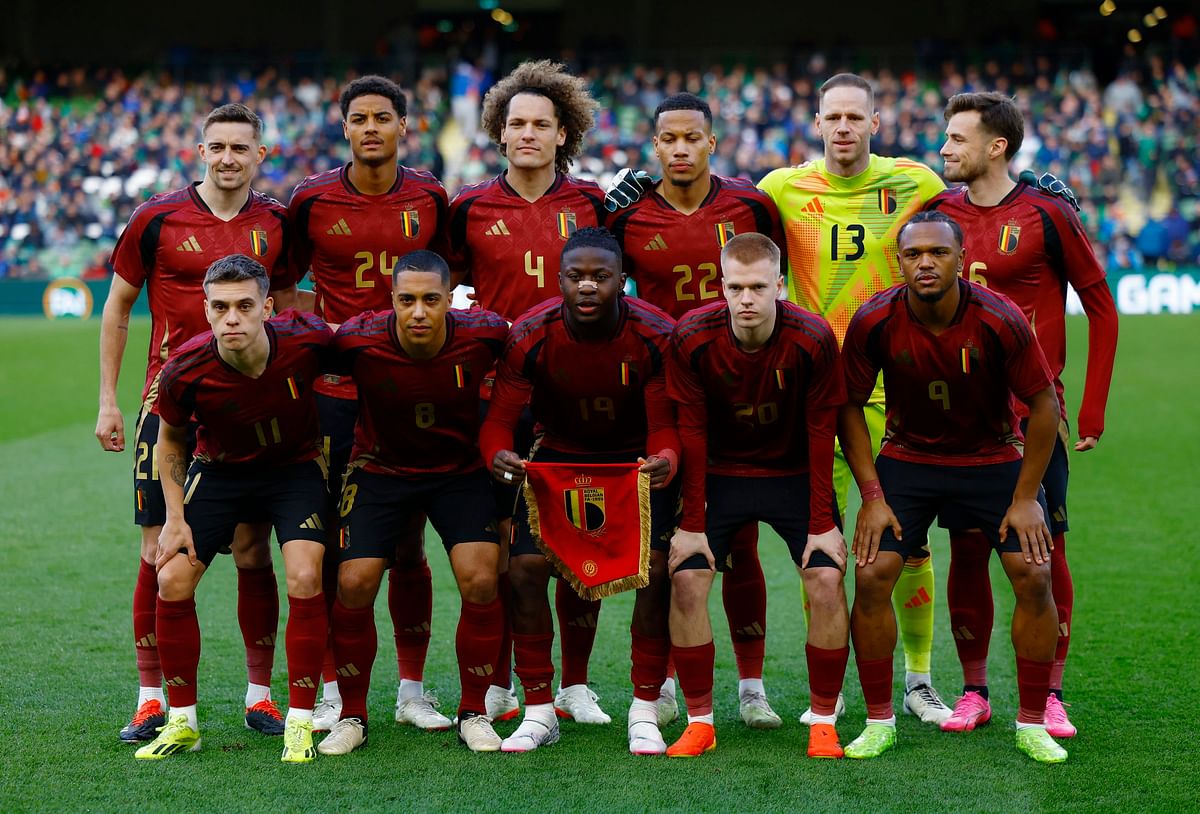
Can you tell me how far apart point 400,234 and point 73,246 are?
23.4 meters

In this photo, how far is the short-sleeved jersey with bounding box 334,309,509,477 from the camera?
514cm

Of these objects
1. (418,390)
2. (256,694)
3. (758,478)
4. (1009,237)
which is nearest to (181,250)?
(418,390)

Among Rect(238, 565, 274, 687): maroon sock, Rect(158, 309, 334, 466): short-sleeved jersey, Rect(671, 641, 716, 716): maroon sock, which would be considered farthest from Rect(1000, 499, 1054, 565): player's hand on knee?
Rect(238, 565, 274, 687): maroon sock

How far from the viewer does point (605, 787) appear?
460 cm

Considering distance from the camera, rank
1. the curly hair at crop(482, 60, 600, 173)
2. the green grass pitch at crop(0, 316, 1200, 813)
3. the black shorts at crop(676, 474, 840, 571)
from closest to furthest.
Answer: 1. the green grass pitch at crop(0, 316, 1200, 813)
2. the black shorts at crop(676, 474, 840, 571)
3. the curly hair at crop(482, 60, 600, 173)

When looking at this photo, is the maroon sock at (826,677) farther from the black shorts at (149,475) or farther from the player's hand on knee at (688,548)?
the black shorts at (149,475)

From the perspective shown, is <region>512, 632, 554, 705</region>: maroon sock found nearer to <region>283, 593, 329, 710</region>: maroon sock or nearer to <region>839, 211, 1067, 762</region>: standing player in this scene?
<region>283, 593, 329, 710</region>: maroon sock

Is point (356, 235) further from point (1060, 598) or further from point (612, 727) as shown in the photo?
point (1060, 598)

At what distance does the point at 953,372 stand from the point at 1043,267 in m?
0.75

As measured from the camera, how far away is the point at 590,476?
5.15m

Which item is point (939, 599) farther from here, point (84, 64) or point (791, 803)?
point (84, 64)

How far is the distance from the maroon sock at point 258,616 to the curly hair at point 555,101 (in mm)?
2155

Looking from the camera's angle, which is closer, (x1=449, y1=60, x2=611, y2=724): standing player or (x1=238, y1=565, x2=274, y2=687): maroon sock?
(x1=238, y1=565, x2=274, y2=687): maroon sock

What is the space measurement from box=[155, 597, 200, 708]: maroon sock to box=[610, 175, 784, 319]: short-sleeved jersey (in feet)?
7.18
